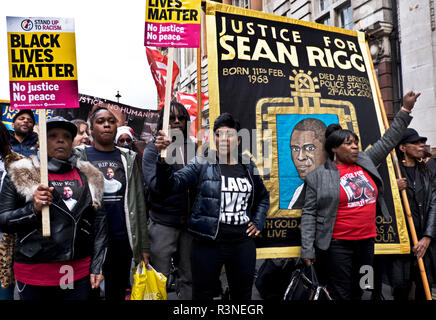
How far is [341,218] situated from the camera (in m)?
3.23

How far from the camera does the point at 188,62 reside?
27312mm

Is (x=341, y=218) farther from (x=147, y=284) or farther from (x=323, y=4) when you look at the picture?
(x=323, y=4)

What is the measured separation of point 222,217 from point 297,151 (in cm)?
131

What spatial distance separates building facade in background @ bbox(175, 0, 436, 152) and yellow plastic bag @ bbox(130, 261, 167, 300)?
218 inches

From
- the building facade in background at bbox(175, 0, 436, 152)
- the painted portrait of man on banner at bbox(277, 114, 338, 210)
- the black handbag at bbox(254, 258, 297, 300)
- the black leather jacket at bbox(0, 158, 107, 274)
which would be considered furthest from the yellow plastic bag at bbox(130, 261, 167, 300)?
the building facade in background at bbox(175, 0, 436, 152)

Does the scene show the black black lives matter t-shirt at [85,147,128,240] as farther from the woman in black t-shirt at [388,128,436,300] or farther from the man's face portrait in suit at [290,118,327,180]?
the woman in black t-shirt at [388,128,436,300]

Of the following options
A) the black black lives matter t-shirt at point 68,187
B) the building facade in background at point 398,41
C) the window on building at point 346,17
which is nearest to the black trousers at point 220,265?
the black black lives matter t-shirt at point 68,187

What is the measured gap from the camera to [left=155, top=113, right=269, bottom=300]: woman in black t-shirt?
9.48 ft

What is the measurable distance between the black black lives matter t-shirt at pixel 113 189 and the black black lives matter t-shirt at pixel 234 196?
0.84 metres

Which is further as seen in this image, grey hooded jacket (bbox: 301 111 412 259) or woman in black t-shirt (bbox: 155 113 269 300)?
grey hooded jacket (bbox: 301 111 412 259)

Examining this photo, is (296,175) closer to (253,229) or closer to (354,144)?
(354,144)

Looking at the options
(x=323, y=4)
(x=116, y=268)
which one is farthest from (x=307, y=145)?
(x=323, y=4)

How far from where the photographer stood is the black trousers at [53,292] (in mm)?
2344

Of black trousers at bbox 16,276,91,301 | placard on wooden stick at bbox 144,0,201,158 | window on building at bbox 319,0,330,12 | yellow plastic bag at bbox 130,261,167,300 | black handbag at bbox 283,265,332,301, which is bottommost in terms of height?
black handbag at bbox 283,265,332,301
